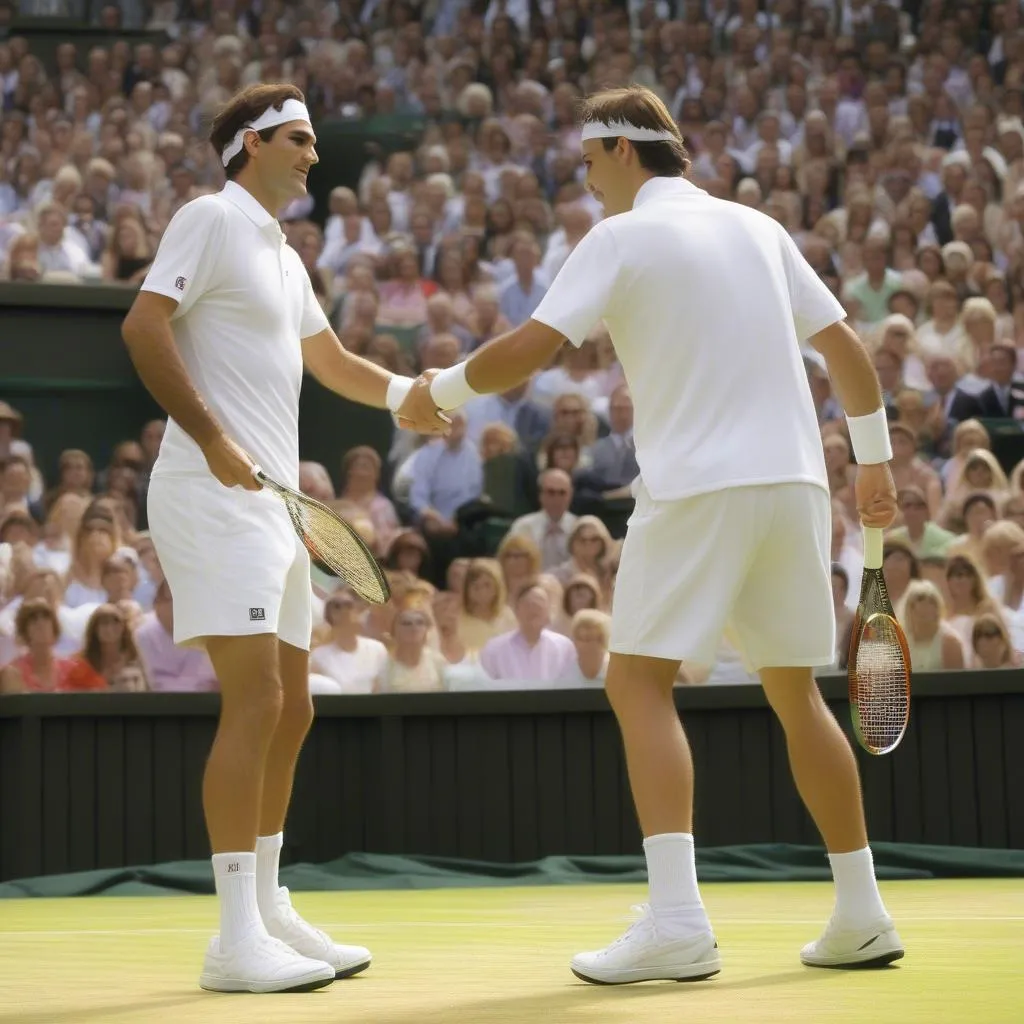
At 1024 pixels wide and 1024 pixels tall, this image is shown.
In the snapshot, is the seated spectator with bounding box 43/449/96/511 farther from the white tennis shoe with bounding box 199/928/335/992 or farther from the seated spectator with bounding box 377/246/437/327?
the white tennis shoe with bounding box 199/928/335/992

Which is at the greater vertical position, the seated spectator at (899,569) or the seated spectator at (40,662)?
the seated spectator at (899,569)

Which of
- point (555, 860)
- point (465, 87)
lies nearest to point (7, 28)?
point (465, 87)

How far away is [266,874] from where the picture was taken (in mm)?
4324

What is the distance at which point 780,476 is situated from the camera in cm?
400

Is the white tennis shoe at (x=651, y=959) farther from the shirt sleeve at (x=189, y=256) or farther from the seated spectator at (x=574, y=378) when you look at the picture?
the seated spectator at (x=574, y=378)

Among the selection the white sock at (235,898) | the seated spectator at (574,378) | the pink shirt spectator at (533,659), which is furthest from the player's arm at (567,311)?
the seated spectator at (574,378)

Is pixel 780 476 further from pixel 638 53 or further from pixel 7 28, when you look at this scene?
pixel 7 28

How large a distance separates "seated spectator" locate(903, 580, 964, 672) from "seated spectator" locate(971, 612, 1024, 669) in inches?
2.9

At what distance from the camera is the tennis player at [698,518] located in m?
3.96

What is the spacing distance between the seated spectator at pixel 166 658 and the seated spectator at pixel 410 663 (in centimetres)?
75

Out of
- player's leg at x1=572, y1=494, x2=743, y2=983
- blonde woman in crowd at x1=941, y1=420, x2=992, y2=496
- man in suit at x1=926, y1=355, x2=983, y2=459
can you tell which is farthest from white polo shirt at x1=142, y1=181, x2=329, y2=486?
man in suit at x1=926, y1=355, x2=983, y2=459

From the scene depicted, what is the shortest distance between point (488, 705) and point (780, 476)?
4.05 metres

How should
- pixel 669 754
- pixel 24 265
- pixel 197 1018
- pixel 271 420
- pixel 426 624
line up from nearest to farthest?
pixel 197 1018, pixel 669 754, pixel 271 420, pixel 426 624, pixel 24 265

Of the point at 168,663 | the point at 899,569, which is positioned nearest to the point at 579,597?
the point at 899,569
